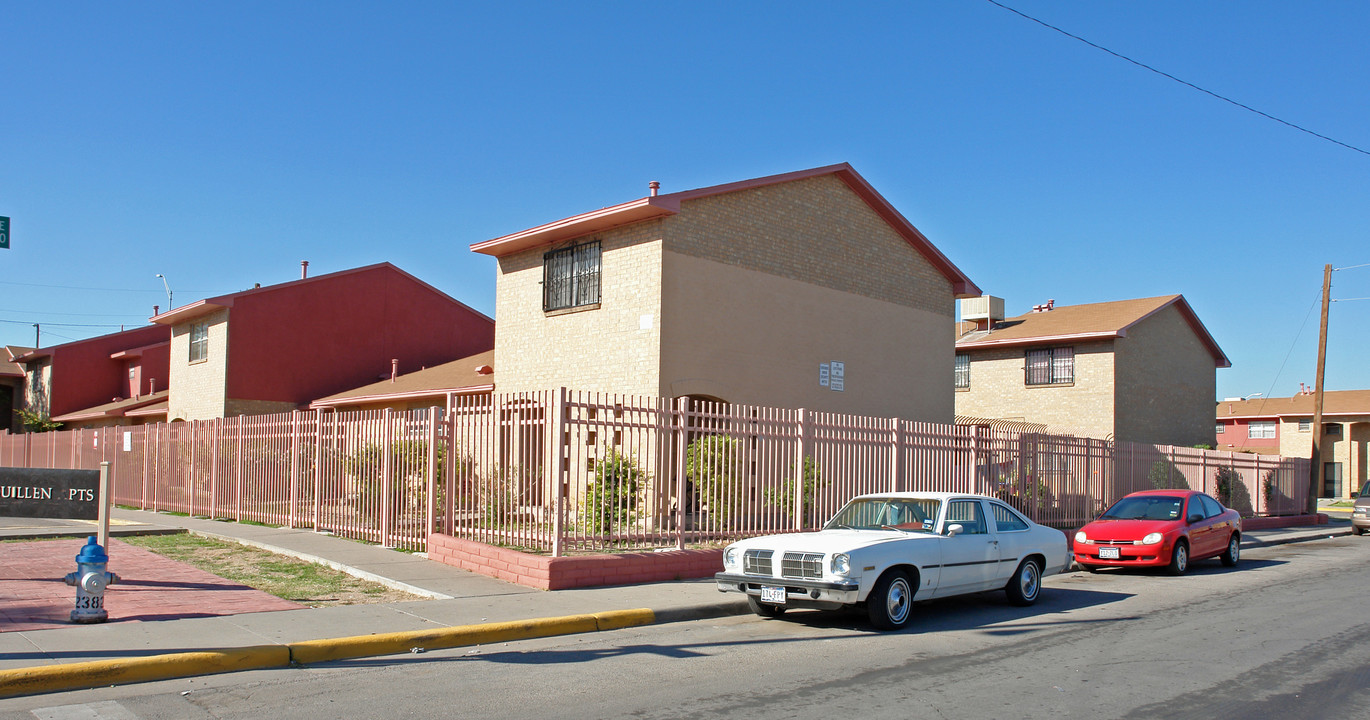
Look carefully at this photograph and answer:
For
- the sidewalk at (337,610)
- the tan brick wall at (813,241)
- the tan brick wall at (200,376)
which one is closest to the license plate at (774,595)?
the sidewalk at (337,610)

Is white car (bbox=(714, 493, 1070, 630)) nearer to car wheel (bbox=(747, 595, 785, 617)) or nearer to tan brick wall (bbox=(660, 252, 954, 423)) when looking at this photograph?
car wheel (bbox=(747, 595, 785, 617))

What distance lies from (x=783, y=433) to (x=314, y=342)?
21.6m

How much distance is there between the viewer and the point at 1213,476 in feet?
83.0

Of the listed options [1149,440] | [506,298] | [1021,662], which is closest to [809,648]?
[1021,662]

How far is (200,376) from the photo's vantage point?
29.7 metres

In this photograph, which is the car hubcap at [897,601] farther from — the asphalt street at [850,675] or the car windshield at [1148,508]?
the car windshield at [1148,508]

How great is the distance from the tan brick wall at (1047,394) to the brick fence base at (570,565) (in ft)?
69.7

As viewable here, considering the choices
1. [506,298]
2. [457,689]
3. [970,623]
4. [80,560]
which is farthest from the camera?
[506,298]

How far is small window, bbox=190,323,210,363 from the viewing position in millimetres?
29641

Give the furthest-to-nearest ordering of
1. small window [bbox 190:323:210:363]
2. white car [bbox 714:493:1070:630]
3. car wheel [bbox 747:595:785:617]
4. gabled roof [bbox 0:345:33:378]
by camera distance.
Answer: gabled roof [bbox 0:345:33:378]
small window [bbox 190:323:210:363]
car wheel [bbox 747:595:785:617]
white car [bbox 714:493:1070:630]

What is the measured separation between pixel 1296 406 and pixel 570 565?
50.2 meters

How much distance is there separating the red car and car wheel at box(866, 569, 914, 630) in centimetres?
626

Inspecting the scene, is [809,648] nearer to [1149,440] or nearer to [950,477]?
[950,477]

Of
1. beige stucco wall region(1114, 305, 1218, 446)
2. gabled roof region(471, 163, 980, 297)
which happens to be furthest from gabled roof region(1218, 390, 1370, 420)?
gabled roof region(471, 163, 980, 297)
